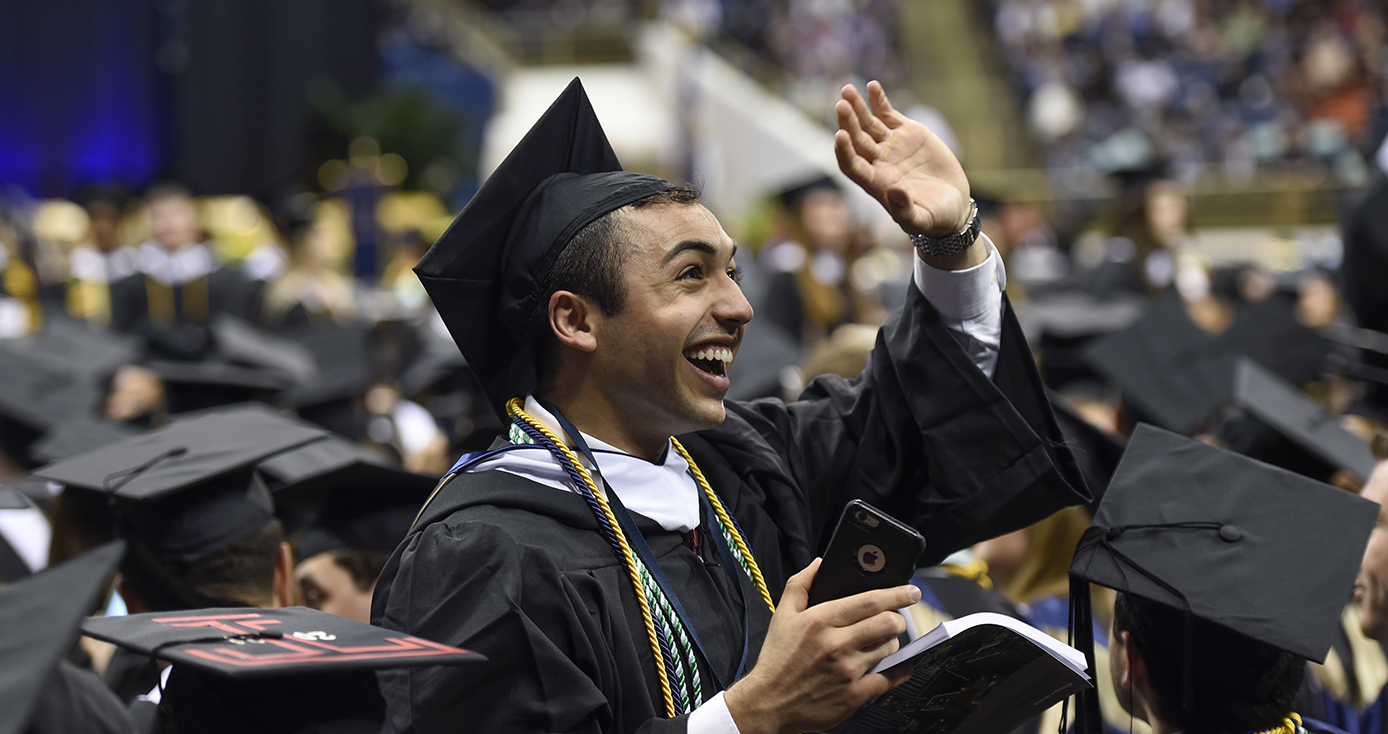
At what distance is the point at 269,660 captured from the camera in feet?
4.72

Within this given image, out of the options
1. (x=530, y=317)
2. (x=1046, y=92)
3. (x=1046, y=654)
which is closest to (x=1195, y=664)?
(x=1046, y=654)

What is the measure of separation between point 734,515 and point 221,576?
3.41ft

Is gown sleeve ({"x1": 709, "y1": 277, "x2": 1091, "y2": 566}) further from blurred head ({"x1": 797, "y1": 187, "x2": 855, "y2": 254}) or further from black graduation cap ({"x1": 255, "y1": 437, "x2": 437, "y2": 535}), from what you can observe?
blurred head ({"x1": 797, "y1": 187, "x2": 855, "y2": 254})

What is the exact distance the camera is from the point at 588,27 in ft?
68.1

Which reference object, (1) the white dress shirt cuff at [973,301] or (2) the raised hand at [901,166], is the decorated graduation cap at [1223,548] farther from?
(2) the raised hand at [901,166]

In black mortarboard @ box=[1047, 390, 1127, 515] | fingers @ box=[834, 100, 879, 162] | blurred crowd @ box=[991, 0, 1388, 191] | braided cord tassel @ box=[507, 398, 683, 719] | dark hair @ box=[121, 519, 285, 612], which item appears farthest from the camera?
blurred crowd @ box=[991, 0, 1388, 191]

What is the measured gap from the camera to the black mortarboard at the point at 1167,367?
159 inches

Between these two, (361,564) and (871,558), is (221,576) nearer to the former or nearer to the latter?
(361,564)

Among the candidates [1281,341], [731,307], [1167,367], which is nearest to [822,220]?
[1281,341]

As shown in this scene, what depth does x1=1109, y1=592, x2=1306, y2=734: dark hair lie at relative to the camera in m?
1.88

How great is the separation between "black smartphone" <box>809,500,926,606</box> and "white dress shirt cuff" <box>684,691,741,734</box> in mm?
214

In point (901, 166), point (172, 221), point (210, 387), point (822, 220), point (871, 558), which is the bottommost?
point (210, 387)

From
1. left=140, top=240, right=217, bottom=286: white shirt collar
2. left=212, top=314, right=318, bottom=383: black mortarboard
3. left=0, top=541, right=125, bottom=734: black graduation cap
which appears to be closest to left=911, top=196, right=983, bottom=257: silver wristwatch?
left=0, top=541, right=125, bottom=734: black graduation cap

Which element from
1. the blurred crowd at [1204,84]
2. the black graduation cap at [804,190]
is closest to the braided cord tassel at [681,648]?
the black graduation cap at [804,190]
